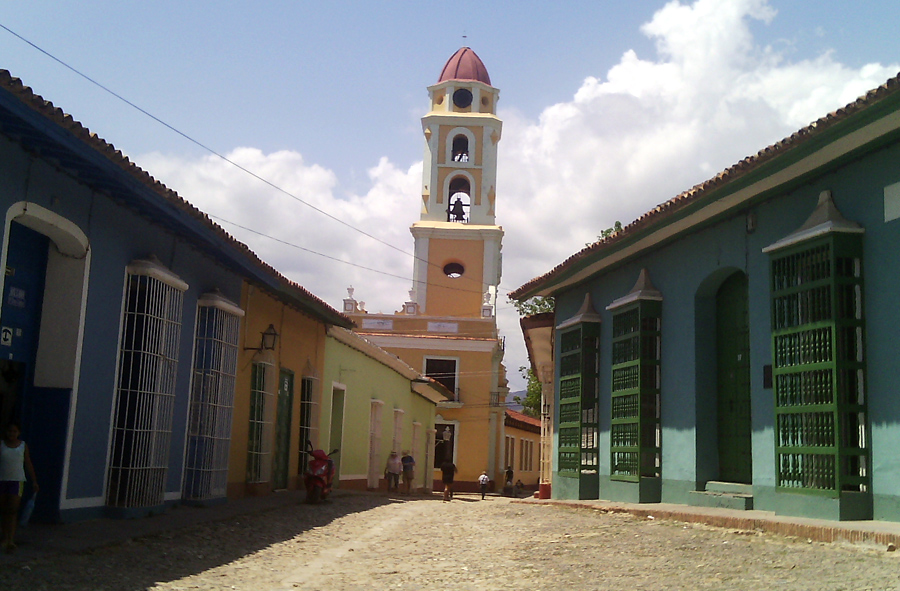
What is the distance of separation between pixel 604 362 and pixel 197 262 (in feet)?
18.5

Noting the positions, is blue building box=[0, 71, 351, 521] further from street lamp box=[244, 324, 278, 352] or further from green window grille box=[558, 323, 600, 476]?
green window grille box=[558, 323, 600, 476]

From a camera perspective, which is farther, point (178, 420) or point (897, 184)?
point (178, 420)

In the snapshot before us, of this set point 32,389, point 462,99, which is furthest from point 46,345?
point 462,99

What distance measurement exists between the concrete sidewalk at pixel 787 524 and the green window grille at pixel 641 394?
5.15 feet

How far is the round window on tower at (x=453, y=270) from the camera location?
3688 centimetres

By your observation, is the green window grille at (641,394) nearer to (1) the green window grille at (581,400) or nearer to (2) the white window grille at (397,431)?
(1) the green window grille at (581,400)

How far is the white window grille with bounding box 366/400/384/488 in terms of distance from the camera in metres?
23.6

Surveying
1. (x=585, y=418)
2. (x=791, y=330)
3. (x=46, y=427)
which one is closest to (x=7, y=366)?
(x=46, y=427)

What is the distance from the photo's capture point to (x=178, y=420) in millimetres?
11266

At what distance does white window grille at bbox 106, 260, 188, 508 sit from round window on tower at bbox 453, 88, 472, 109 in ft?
89.6

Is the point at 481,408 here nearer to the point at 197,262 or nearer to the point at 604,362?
the point at 604,362

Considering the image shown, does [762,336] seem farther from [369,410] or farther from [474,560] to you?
[369,410]

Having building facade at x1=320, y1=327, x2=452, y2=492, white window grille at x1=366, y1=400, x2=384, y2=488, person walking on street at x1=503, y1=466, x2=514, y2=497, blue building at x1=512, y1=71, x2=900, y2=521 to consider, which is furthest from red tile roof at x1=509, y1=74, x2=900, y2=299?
person walking on street at x1=503, y1=466, x2=514, y2=497

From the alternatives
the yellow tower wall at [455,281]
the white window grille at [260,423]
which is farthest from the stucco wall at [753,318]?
the yellow tower wall at [455,281]
